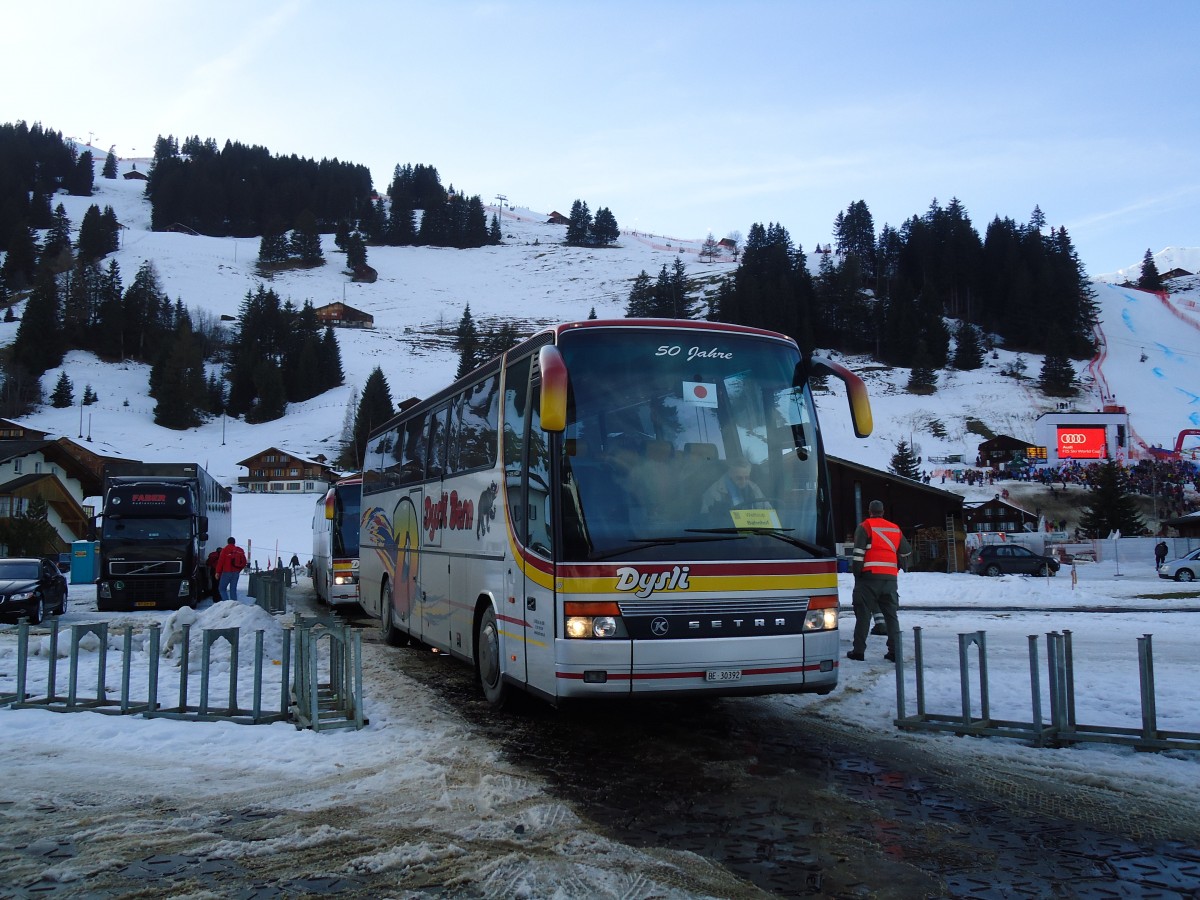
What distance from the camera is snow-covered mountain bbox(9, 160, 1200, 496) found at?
101 metres

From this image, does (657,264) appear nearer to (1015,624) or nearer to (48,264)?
(48,264)

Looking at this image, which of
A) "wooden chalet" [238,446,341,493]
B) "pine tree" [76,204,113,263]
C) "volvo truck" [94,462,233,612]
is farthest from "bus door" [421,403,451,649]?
"pine tree" [76,204,113,263]

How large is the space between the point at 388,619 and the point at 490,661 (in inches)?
244

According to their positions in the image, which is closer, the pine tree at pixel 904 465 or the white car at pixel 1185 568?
the white car at pixel 1185 568

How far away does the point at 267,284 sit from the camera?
168375 mm

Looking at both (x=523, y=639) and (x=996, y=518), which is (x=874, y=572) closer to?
(x=523, y=639)

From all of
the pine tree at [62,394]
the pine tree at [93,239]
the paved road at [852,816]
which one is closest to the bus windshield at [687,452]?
the paved road at [852,816]

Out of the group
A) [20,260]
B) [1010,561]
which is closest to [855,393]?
[1010,561]

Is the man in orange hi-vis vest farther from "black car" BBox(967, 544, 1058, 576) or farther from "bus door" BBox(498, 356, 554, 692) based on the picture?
→ "black car" BBox(967, 544, 1058, 576)

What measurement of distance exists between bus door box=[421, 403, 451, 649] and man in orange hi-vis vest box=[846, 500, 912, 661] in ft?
17.4

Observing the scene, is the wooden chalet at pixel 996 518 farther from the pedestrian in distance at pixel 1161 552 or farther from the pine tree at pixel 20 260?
the pine tree at pixel 20 260

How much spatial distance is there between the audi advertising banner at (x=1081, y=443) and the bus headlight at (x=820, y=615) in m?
87.0

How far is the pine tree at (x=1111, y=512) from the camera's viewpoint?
57156mm

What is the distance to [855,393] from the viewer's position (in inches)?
324
